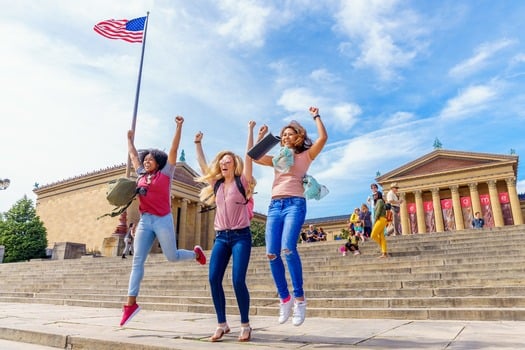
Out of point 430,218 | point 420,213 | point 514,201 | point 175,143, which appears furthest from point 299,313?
point 514,201

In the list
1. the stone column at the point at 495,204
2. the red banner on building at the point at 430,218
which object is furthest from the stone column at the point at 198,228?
the stone column at the point at 495,204

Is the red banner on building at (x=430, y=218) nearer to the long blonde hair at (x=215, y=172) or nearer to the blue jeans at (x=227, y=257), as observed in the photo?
the long blonde hair at (x=215, y=172)

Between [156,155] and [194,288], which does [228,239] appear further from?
[194,288]

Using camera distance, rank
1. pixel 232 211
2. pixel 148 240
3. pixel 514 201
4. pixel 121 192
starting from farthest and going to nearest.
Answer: pixel 514 201
pixel 121 192
pixel 148 240
pixel 232 211

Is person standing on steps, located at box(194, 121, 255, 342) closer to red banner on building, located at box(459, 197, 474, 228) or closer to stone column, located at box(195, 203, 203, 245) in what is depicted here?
stone column, located at box(195, 203, 203, 245)

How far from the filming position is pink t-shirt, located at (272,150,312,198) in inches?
141

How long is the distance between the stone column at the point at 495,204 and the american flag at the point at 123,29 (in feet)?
144

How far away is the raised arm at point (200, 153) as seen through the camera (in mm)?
3970

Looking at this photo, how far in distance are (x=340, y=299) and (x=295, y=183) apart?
323 centimetres

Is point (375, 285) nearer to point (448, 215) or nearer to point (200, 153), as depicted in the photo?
point (200, 153)

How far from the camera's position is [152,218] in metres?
3.92

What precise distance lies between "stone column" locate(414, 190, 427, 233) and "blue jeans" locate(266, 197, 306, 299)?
47.7 metres

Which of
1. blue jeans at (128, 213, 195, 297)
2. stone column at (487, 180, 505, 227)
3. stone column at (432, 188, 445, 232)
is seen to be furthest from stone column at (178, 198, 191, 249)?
blue jeans at (128, 213, 195, 297)

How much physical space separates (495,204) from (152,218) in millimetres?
49087
